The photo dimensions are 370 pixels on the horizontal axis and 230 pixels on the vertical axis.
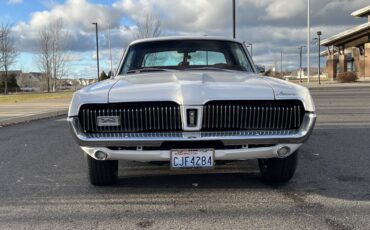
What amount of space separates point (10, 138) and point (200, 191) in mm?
6040

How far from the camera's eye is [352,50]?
55.4 meters

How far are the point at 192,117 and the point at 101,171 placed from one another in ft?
4.21

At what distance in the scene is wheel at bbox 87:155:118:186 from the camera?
5070 millimetres

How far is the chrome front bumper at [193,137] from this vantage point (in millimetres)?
4488

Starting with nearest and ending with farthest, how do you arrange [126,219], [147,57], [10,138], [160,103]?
[126,219] < [160,103] < [147,57] < [10,138]

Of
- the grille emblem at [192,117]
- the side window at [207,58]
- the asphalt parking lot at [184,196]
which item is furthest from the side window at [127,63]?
the grille emblem at [192,117]

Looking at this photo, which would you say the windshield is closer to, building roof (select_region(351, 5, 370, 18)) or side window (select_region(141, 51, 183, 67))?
side window (select_region(141, 51, 183, 67))

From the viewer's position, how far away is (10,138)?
32.6ft

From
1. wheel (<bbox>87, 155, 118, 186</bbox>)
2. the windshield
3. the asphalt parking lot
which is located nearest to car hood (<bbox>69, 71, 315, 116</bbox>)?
wheel (<bbox>87, 155, 118, 186</bbox>)

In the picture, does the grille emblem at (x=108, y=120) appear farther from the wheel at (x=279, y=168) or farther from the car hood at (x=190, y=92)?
the wheel at (x=279, y=168)

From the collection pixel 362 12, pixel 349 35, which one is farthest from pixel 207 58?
pixel 362 12

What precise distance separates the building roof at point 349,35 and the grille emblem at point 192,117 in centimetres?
4601

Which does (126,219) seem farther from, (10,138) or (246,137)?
(10,138)

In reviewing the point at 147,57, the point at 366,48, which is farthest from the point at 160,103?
the point at 366,48
